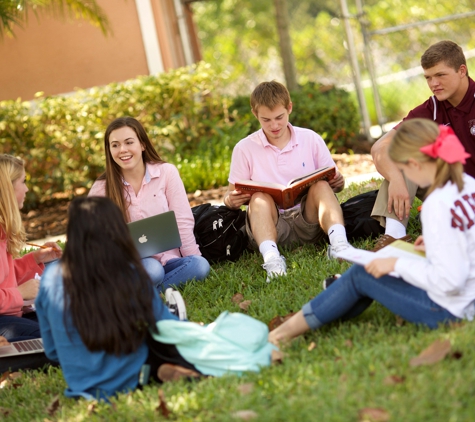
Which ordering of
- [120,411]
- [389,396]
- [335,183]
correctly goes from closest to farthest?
[389,396] < [120,411] < [335,183]

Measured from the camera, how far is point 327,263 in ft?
15.7

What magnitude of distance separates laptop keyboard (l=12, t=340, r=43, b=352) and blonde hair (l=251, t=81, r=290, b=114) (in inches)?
90.9

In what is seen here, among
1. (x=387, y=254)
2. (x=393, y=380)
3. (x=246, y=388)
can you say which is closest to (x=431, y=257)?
(x=387, y=254)

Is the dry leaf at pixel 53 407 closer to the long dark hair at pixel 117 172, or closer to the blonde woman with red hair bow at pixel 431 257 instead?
the blonde woman with red hair bow at pixel 431 257

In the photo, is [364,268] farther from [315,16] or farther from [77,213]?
[315,16]

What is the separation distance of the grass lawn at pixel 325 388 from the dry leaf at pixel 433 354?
3 cm

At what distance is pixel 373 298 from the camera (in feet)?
11.1

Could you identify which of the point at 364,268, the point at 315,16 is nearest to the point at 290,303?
the point at 364,268

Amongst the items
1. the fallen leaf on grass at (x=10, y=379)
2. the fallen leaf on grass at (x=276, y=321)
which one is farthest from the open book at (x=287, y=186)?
the fallen leaf on grass at (x=10, y=379)

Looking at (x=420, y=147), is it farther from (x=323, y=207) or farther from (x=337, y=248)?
(x=323, y=207)

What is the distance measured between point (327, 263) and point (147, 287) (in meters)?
1.89

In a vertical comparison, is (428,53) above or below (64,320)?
above

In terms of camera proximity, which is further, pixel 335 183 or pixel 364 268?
pixel 335 183

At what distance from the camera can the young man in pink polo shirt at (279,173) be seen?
16.5ft
